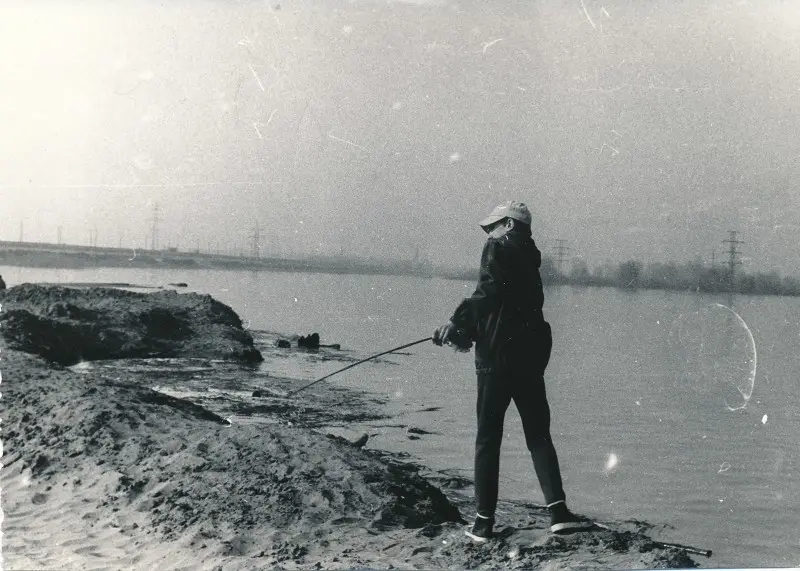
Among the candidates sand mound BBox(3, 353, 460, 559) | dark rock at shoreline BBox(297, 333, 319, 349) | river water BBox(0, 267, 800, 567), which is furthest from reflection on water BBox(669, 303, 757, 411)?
dark rock at shoreline BBox(297, 333, 319, 349)

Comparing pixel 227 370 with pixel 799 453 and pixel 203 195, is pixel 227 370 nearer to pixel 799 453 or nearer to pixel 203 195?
pixel 203 195

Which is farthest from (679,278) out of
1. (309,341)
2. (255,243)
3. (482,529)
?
(309,341)

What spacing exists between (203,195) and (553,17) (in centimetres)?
241

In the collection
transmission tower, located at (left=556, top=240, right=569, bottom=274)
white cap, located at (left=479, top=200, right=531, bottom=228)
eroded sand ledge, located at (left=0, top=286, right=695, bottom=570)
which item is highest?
white cap, located at (left=479, top=200, right=531, bottom=228)

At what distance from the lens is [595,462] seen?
227 inches

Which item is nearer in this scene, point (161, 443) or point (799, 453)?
point (161, 443)

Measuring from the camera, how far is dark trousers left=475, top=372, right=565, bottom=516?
363 centimetres

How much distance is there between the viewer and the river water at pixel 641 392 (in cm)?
499

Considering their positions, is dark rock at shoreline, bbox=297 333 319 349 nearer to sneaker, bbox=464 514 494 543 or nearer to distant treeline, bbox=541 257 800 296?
distant treeline, bbox=541 257 800 296

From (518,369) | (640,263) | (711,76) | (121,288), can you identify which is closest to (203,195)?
(121,288)

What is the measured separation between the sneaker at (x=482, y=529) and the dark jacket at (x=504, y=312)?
0.68 metres

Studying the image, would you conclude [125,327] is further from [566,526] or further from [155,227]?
[566,526]

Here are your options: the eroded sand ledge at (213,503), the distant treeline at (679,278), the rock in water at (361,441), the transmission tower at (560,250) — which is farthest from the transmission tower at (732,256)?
the rock in water at (361,441)

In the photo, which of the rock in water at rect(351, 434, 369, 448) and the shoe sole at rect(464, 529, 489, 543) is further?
the rock in water at rect(351, 434, 369, 448)
